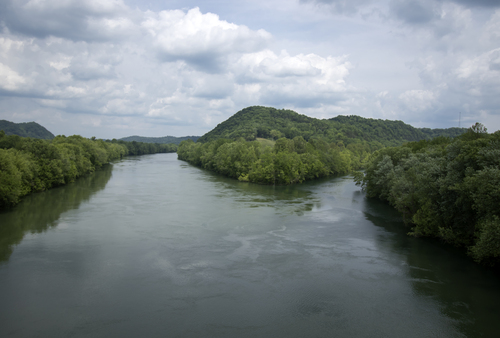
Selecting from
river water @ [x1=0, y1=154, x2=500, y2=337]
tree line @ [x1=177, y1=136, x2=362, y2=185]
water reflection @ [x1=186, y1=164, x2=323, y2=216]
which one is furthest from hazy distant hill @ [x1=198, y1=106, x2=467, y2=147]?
river water @ [x1=0, y1=154, x2=500, y2=337]

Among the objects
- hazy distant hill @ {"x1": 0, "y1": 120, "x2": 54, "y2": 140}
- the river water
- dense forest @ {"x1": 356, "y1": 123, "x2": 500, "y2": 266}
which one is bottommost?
the river water

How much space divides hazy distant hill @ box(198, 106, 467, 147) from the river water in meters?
94.3

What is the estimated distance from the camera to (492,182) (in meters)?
18.6

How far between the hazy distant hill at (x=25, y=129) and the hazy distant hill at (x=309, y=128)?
88.5 m

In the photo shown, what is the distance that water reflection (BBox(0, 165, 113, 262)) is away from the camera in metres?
23.9

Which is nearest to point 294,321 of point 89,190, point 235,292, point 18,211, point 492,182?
point 235,292

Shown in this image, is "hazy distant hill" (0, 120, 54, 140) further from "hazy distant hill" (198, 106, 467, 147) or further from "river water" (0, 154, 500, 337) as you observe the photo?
"river water" (0, 154, 500, 337)

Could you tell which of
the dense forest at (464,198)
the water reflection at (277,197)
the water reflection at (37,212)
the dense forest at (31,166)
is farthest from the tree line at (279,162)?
the dense forest at (464,198)

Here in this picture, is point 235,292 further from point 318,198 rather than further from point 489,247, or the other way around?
point 318,198

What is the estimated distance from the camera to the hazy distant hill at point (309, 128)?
132000 mm

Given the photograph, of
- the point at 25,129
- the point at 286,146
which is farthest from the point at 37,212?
the point at 25,129

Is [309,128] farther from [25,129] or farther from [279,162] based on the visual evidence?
[25,129]

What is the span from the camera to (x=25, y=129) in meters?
173

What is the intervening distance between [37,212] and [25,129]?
174 meters
